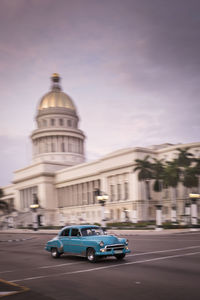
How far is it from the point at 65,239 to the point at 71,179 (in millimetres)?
74813

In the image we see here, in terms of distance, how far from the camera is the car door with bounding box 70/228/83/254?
51.2 feet

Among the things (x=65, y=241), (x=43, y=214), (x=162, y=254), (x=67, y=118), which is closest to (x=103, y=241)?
(x=65, y=241)

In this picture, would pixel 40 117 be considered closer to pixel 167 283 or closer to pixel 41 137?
pixel 41 137

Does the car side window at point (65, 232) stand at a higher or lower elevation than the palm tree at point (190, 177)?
lower

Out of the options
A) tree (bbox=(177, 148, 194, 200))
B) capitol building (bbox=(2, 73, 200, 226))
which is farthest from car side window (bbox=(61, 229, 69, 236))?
capitol building (bbox=(2, 73, 200, 226))

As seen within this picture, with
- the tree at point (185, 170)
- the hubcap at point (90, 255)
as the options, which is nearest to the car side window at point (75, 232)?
the hubcap at point (90, 255)

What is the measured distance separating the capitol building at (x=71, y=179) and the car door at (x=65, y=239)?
143 ft

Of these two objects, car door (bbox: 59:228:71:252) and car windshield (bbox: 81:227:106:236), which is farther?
car door (bbox: 59:228:71:252)

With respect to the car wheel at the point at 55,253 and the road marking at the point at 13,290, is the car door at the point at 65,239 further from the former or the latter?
the road marking at the point at 13,290

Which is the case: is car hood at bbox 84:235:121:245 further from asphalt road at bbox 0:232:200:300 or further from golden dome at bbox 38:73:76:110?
golden dome at bbox 38:73:76:110

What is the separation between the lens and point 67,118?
10844 centimetres

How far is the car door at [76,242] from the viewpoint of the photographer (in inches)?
614

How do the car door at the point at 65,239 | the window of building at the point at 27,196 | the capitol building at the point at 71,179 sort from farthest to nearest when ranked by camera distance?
the window of building at the point at 27,196, the capitol building at the point at 71,179, the car door at the point at 65,239

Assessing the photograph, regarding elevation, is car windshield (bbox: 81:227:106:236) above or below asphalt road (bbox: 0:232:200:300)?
above
